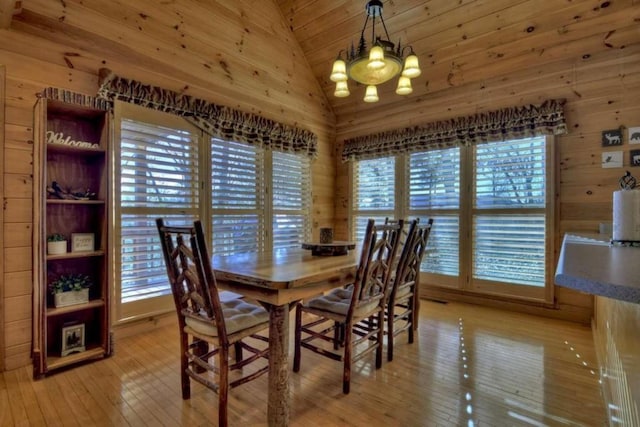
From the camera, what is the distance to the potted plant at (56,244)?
215cm

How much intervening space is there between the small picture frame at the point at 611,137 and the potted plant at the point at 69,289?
4.61 metres

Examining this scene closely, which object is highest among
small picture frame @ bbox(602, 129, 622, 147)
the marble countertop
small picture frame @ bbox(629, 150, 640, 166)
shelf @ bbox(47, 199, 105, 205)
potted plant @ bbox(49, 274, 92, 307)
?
small picture frame @ bbox(602, 129, 622, 147)

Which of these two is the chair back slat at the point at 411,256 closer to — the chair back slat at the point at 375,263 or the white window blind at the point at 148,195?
the chair back slat at the point at 375,263

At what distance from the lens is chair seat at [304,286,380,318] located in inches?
80.8

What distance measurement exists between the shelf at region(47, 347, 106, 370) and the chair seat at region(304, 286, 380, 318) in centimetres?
155

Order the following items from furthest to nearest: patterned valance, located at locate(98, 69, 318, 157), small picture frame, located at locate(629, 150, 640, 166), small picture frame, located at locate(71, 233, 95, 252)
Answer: small picture frame, located at locate(629, 150, 640, 166)
patterned valance, located at locate(98, 69, 318, 157)
small picture frame, located at locate(71, 233, 95, 252)

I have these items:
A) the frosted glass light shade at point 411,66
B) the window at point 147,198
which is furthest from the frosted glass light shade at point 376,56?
the window at point 147,198

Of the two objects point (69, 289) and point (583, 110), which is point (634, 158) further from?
point (69, 289)

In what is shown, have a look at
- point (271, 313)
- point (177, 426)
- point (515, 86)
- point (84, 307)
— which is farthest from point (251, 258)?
point (515, 86)

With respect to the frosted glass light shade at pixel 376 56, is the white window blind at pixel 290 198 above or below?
below

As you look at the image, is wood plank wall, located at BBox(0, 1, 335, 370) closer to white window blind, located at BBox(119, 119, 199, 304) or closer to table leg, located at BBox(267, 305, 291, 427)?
white window blind, located at BBox(119, 119, 199, 304)

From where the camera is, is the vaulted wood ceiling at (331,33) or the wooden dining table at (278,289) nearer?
the wooden dining table at (278,289)

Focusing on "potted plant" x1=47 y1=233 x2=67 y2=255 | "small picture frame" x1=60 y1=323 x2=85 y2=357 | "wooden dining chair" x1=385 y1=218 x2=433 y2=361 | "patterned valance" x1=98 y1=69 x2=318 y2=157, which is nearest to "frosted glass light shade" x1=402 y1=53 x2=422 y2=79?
"wooden dining chair" x1=385 y1=218 x2=433 y2=361

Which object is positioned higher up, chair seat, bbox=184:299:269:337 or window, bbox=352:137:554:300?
window, bbox=352:137:554:300
